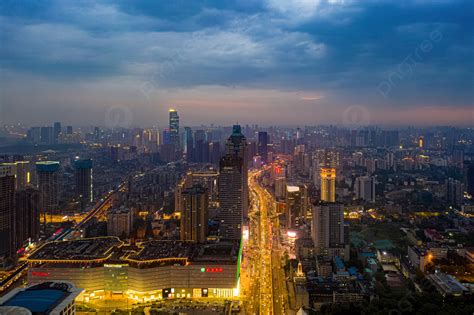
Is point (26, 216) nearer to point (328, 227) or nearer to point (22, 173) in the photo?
point (22, 173)

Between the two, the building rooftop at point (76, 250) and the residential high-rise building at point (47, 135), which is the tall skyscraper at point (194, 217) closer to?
the building rooftop at point (76, 250)

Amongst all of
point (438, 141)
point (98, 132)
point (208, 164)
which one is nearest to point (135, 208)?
point (98, 132)

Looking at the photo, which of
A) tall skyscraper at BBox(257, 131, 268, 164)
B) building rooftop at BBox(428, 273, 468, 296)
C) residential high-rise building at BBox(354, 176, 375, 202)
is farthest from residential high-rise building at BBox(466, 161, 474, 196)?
tall skyscraper at BBox(257, 131, 268, 164)

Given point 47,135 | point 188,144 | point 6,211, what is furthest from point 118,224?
point 188,144

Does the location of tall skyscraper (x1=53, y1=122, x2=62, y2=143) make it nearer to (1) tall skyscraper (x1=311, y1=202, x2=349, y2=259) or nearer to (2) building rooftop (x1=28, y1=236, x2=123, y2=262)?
(2) building rooftop (x1=28, y1=236, x2=123, y2=262)

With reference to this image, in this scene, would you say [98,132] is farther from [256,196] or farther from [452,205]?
[452,205]

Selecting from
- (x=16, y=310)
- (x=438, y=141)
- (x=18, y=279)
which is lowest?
(x=18, y=279)
